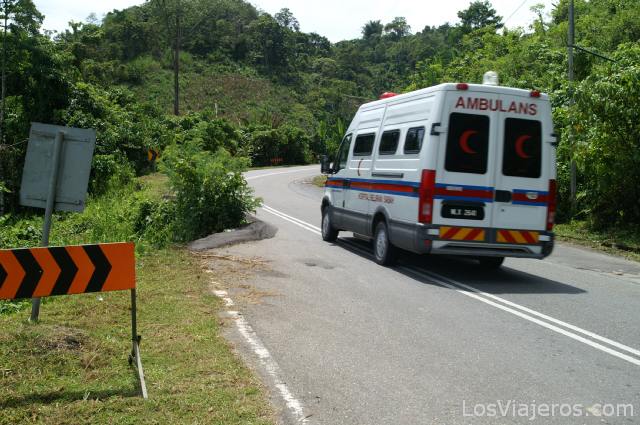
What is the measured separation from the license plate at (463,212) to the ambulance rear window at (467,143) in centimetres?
54

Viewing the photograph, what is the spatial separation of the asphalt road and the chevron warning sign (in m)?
1.48

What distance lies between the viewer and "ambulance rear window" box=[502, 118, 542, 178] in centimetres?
973

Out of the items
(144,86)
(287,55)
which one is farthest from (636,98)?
(287,55)

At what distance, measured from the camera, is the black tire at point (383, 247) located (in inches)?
426

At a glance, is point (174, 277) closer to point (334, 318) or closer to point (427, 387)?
point (334, 318)

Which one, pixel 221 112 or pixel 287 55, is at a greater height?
pixel 287 55

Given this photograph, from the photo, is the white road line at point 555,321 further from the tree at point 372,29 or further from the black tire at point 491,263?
the tree at point 372,29

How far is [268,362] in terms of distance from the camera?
5781 millimetres

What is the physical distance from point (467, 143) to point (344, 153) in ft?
13.7

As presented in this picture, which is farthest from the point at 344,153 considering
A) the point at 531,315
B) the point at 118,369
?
the point at 118,369

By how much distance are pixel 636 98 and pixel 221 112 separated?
6120 cm

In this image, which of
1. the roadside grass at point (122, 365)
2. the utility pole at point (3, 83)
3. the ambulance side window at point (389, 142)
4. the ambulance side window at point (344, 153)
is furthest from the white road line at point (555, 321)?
the utility pole at point (3, 83)

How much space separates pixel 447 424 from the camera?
4465 millimetres

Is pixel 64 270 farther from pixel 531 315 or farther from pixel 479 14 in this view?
pixel 479 14
